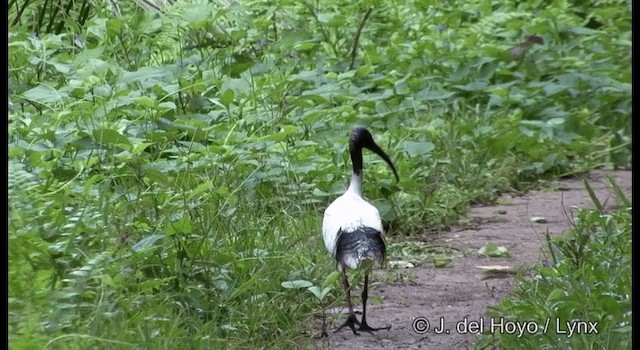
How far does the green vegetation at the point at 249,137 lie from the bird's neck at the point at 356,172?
1.06 feet

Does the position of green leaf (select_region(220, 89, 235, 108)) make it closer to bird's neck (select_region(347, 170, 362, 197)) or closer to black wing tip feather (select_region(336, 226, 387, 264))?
bird's neck (select_region(347, 170, 362, 197))

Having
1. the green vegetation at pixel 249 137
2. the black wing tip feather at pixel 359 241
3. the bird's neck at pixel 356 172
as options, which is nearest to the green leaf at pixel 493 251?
the green vegetation at pixel 249 137

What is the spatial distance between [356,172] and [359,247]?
0.75 metres

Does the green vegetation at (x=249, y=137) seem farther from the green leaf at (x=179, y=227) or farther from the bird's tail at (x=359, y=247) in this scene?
the bird's tail at (x=359, y=247)

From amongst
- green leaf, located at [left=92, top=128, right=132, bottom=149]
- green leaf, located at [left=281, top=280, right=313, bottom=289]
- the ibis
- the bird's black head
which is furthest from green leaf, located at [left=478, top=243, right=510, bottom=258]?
green leaf, located at [left=92, top=128, right=132, bottom=149]

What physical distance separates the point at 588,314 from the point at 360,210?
1284 millimetres

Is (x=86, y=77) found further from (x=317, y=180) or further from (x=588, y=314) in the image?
(x=588, y=314)

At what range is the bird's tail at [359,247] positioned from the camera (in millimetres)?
5258

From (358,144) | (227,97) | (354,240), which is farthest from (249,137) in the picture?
(354,240)

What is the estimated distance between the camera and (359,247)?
529cm

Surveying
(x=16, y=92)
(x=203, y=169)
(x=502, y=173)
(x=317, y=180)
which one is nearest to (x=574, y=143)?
(x=502, y=173)

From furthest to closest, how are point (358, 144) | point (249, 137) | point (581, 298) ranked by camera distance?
point (249, 137) < point (358, 144) < point (581, 298)

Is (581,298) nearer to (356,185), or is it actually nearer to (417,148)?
(356,185)
